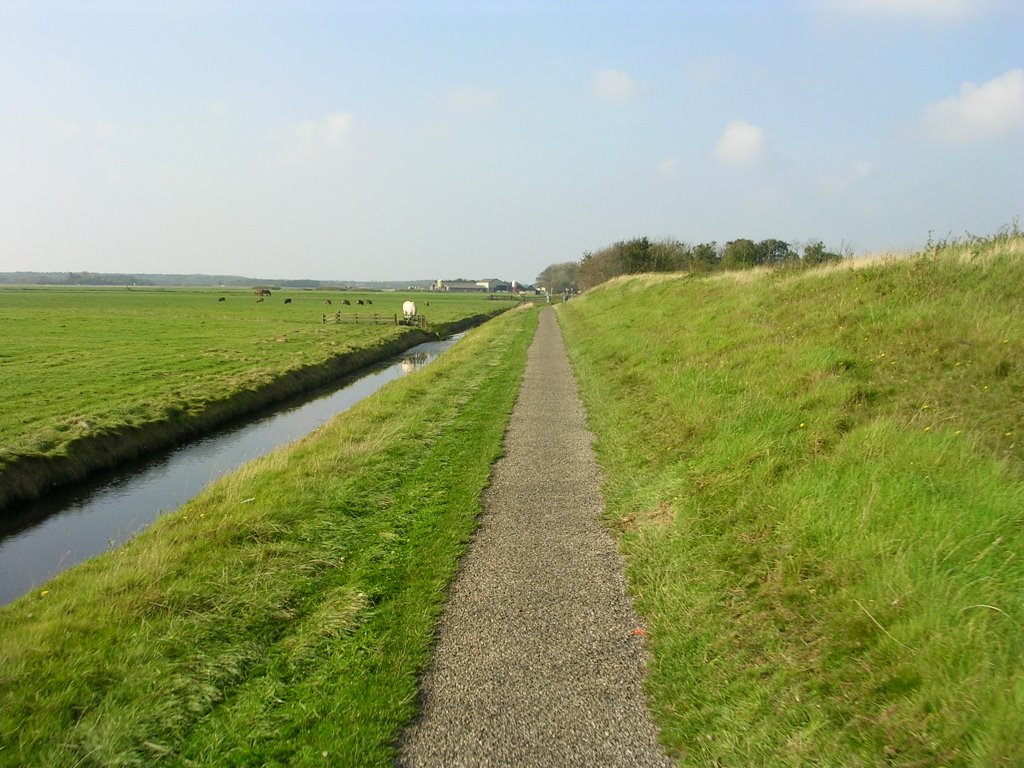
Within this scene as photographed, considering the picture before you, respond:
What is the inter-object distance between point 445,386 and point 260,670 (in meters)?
12.9

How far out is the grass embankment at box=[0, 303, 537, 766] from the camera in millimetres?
3740

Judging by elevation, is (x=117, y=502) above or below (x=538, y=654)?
below

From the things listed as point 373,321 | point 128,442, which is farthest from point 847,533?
point 373,321

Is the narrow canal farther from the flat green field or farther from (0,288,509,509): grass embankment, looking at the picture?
the flat green field

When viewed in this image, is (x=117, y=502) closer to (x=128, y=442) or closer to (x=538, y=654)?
(x=128, y=442)

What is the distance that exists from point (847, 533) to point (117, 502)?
1165 centimetres

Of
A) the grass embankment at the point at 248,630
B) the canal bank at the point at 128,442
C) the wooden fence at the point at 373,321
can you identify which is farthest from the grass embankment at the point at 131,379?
the wooden fence at the point at 373,321

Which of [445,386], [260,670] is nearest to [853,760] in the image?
[260,670]

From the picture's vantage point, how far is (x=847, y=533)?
489 cm

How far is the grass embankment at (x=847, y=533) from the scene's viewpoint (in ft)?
11.0

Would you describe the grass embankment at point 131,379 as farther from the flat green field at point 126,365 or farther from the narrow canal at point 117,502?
the narrow canal at point 117,502

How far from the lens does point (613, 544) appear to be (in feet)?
21.0

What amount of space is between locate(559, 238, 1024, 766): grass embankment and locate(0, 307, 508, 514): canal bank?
33.2 ft

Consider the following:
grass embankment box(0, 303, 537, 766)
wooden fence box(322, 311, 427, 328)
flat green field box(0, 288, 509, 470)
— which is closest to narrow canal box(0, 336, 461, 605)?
flat green field box(0, 288, 509, 470)
